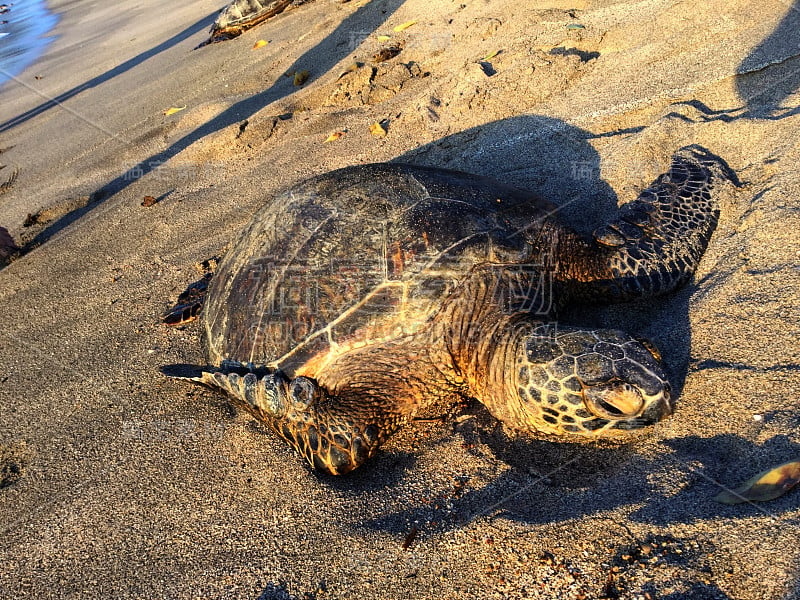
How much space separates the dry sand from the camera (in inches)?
63.3

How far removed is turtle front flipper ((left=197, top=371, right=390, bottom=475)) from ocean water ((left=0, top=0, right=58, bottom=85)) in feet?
38.6

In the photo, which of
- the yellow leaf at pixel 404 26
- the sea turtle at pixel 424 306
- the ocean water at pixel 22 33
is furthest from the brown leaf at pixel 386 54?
the ocean water at pixel 22 33

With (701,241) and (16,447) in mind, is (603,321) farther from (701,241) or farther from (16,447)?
(16,447)

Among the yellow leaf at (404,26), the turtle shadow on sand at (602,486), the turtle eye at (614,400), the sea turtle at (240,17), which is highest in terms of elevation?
the sea turtle at (240,17)

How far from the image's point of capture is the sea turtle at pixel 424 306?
6.32 feet

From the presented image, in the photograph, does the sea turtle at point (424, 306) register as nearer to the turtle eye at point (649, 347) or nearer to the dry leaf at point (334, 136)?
the turtle eye at point (649, 347)

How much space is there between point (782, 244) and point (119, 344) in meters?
3.60

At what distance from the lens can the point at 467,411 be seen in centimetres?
230

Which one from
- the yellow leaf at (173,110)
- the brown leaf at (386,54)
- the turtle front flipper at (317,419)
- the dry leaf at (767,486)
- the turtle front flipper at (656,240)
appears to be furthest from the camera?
the yellow leaf at (173,110)

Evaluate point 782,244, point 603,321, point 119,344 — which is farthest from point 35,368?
point 782,244

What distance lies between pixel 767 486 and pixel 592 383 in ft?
1.80

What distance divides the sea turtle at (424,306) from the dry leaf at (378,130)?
203 cm

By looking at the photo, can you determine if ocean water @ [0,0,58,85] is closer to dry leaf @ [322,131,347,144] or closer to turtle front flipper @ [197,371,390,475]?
dry leaf @ [322,131,347,144]

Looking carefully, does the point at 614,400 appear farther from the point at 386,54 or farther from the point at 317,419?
the point at 386,54
